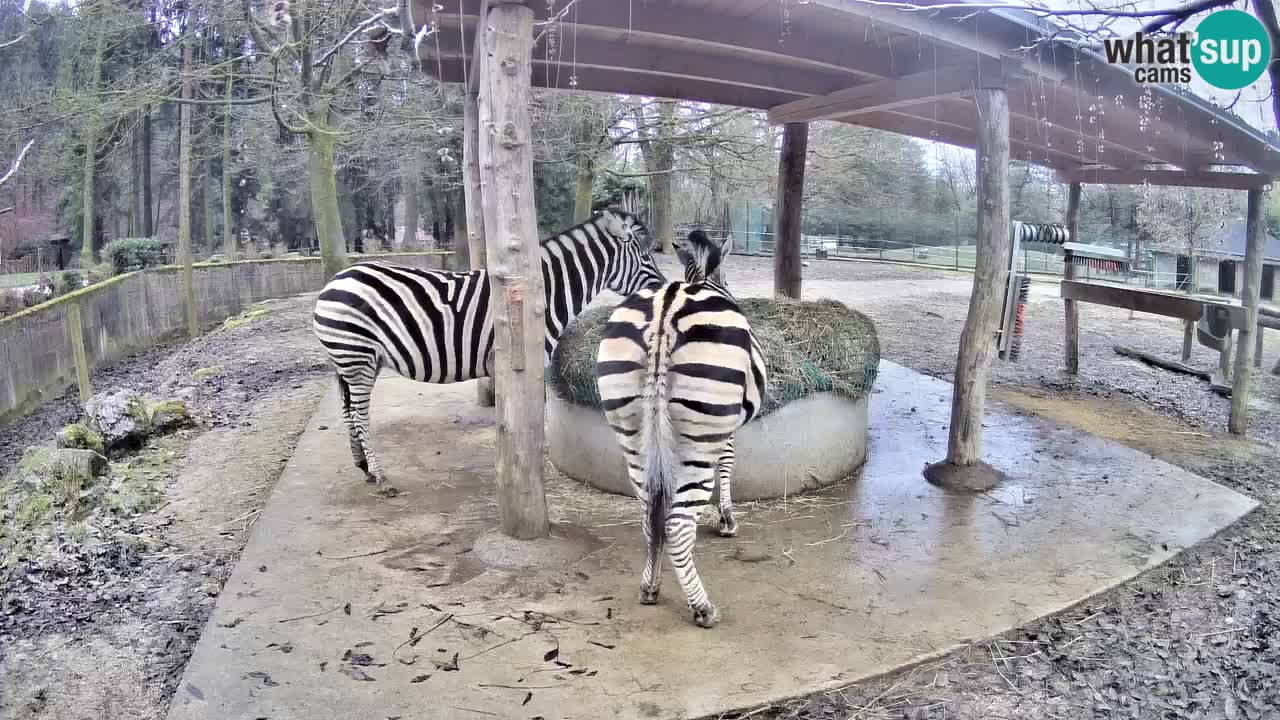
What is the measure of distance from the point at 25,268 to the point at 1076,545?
18.5 meters

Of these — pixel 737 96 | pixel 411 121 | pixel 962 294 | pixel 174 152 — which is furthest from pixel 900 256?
pixel 174 152

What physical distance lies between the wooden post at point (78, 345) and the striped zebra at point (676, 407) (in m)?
9.87

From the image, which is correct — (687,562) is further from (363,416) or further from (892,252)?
(892,252)

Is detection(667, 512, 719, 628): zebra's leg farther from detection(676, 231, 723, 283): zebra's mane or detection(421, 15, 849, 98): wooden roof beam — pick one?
detection(421, 15, 849, 98): wooden roof beam

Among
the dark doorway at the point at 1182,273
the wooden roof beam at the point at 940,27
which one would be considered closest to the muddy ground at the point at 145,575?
the wooden roof beam at the point at 940,27

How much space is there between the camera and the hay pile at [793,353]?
5.43 m

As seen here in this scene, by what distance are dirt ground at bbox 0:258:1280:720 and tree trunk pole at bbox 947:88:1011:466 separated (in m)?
1.60

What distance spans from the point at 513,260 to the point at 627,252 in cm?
209

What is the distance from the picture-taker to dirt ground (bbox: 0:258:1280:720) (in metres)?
3.13

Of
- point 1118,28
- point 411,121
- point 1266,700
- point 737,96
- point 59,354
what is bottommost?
point 1266,700

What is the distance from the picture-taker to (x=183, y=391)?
9188mm

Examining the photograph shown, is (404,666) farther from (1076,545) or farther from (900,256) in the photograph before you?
(900,256)

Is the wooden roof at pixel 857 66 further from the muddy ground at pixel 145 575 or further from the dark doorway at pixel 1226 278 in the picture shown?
the dark doorway at pixel 1226 278

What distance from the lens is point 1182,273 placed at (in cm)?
1354
